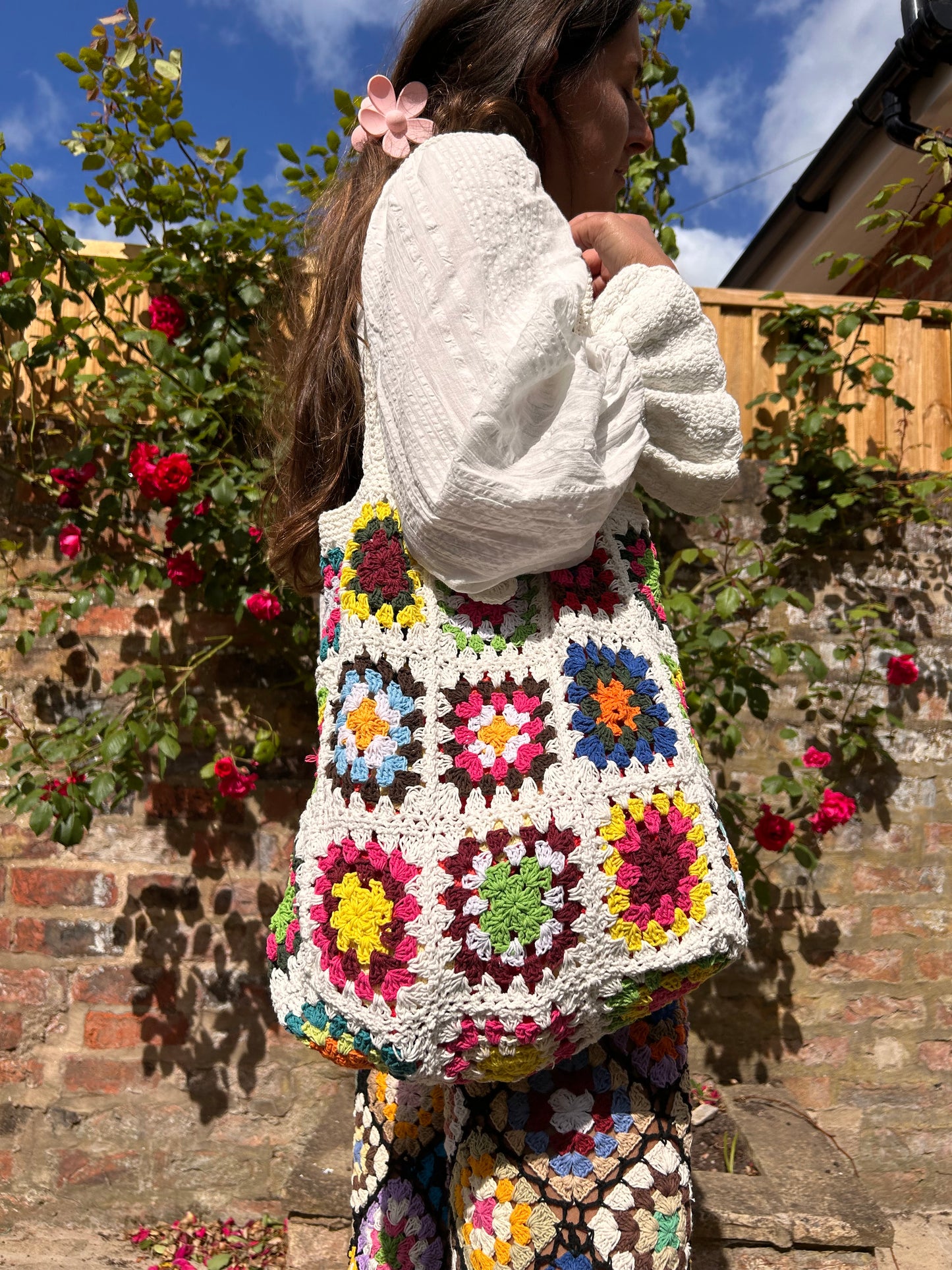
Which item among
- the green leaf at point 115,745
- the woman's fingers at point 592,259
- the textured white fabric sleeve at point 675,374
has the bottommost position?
the green leaf at point 115,745

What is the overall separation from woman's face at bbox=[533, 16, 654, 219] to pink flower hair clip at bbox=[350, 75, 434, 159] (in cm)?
16

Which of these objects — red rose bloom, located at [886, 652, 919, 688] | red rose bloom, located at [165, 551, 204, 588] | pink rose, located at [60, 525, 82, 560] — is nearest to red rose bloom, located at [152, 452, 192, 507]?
red rose bloom, located at [165, 551, 204, 588]

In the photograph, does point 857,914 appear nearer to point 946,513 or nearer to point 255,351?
point 946,513

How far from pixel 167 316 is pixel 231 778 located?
1254 mm

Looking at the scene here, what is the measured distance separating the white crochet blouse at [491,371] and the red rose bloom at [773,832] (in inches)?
74.0

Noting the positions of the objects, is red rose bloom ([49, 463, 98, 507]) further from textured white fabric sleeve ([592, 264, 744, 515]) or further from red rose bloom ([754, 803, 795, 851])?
red rose bloom ([754, 803, 795, 851])

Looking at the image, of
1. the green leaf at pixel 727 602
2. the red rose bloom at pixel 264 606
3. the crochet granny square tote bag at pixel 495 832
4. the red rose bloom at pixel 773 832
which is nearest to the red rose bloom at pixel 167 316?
the red rose bloom at pixel 264 606

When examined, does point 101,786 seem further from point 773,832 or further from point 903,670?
point 903,670

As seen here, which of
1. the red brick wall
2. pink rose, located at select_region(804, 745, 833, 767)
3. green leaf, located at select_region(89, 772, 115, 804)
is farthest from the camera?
pink rose, located at select_region(804, 745, 833, 767)

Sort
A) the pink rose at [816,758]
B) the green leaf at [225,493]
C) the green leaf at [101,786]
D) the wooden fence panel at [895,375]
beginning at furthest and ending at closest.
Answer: the wooden fence panel at [895,375] < the pink rose at [816,758] < the green leaf at [225,493] < the green leaf at [101,786]

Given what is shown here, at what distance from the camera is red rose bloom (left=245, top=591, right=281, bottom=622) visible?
237 centimetres

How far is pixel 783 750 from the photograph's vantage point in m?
2.82

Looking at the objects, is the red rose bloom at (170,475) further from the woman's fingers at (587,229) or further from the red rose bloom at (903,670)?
the red rose bloom at (903,670)

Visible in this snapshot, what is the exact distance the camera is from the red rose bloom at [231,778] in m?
2.40
